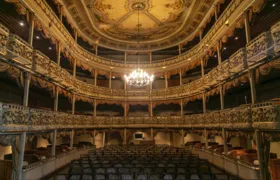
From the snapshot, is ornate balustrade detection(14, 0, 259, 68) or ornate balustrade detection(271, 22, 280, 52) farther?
ornate balustrade detection(14, 0, 259, 68)

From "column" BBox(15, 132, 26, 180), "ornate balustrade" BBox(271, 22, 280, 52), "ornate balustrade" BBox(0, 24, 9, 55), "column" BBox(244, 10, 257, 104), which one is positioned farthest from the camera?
"column" BBox(244, 10, 257, 104)

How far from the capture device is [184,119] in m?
20.4

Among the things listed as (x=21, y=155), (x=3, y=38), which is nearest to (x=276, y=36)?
(x=3, y=38)

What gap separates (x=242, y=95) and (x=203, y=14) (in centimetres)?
891

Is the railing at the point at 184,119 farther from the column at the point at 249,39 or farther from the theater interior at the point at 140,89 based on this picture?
the column at the point at 249,39

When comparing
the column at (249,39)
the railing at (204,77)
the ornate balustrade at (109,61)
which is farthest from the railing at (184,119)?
the ornate balustrade at (109,61)

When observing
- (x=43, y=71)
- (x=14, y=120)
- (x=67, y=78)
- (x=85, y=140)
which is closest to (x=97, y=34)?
(x=67, y=78)

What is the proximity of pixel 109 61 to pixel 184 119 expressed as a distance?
1180cm

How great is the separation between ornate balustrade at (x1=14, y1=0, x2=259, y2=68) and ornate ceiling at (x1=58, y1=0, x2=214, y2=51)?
2.50 meters

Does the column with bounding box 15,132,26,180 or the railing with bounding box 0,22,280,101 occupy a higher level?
the railing with bounding box 0,22,280,101

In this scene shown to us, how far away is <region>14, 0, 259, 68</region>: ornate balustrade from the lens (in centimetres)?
1127

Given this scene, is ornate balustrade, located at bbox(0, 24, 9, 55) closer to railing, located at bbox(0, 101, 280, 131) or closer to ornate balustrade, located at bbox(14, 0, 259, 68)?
railing, located at bbox(0, 101, 280, 131)

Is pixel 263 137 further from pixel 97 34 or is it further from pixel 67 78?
pixel 97 34

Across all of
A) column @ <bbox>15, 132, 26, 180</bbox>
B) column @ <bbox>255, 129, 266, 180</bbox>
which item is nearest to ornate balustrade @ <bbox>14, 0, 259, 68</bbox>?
column @ <bbox>255, 129, 266, 180</bbox>
